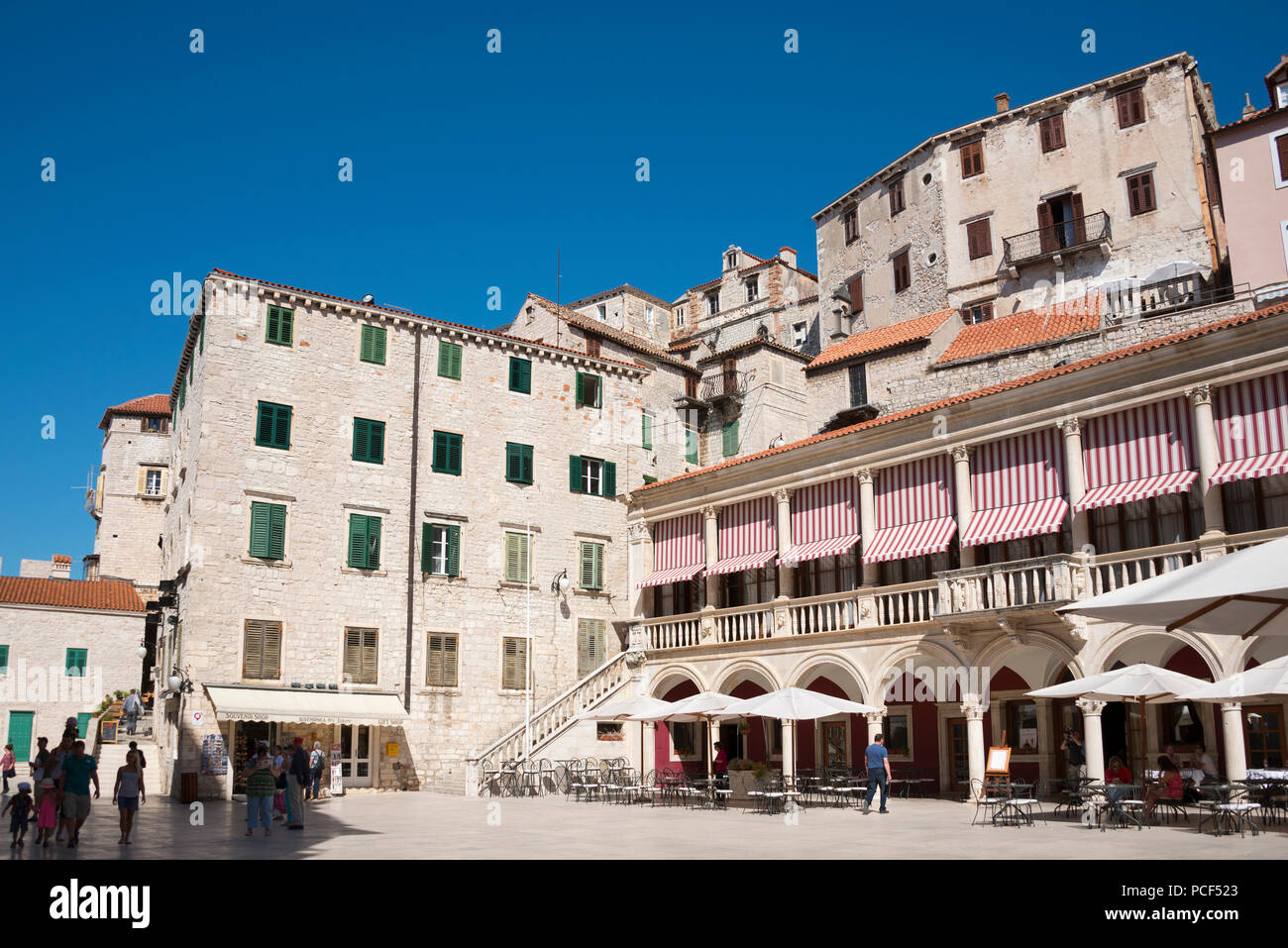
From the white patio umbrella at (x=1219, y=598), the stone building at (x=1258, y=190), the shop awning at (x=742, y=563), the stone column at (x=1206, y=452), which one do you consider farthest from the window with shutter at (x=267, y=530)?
the stone building at (x=1258, y=190)

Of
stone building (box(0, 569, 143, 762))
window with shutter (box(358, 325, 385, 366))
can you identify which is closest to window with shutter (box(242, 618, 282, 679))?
window with shutter (box(358, 325, 385, 366))

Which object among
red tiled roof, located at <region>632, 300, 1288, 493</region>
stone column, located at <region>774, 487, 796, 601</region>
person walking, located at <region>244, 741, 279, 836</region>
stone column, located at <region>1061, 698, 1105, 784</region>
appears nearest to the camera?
person walking, located at <region>244, 741, 279, 836</region>

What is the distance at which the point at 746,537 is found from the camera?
3105 centimetres

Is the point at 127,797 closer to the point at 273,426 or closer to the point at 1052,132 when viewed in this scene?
the point at 273,426

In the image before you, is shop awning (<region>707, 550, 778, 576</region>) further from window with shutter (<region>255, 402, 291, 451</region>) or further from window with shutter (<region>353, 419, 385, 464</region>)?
window with shutter (<region>255, 402, 291, 451</region>)

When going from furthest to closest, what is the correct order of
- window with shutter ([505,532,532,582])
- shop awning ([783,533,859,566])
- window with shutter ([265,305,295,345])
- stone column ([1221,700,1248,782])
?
1. window with shutter ([505,532,532,582])
2. window with shutter ([265,305,295,345])
3. shop awning ([783,533,859,566])
4. stone column ([1221,700,1248,782])

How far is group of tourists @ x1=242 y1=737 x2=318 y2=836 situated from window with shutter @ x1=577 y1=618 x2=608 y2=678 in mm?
13669

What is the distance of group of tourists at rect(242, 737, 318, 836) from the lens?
18219 mm

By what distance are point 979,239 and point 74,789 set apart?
131 ft

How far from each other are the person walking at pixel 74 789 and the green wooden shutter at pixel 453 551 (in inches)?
683

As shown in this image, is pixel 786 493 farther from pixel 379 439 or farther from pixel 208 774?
pixel 208 774

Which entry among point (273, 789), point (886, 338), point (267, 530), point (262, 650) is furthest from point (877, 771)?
point (886, 338)
